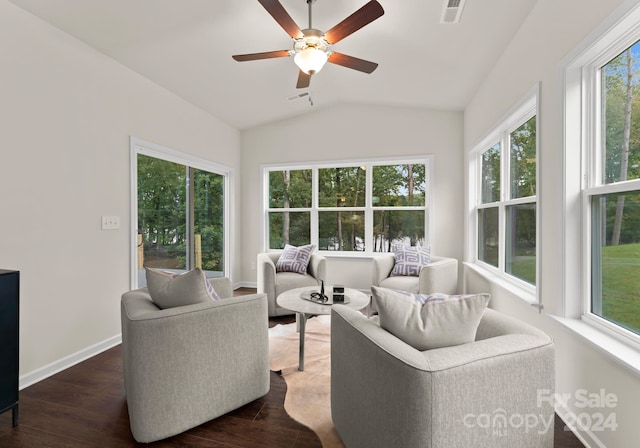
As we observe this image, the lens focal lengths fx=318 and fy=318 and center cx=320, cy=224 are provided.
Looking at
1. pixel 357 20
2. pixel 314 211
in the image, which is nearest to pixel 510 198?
pixel 357 20

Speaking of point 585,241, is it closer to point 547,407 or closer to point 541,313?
point 541,313

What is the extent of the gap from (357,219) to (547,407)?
3.82 metres

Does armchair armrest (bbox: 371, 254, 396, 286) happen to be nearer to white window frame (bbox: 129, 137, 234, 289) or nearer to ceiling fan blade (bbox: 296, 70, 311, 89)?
ceiling fan blade (bbox: 296, 70, 311, 89)

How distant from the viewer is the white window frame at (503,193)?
2.31 meters

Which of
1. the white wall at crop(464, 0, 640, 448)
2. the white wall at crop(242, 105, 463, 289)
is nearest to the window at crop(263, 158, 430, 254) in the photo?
the white wall at crop(242, 105, 463, 289)

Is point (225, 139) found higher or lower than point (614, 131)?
higher

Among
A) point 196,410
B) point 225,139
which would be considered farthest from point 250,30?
point 196,410

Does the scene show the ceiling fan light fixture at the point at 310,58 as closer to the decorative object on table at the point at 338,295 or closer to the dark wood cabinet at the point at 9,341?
the decorative object on table at the point at 338,295

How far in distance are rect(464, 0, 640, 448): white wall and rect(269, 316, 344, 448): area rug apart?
1.34 meters

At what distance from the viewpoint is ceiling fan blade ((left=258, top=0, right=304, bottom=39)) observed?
1916 mm

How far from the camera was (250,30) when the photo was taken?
110 inches

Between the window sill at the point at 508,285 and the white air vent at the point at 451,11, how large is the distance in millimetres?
2148

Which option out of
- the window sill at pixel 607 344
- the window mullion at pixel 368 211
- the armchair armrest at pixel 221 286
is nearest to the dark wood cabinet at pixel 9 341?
the armchair armrest at pixel 221 286

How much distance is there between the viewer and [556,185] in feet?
6.64
